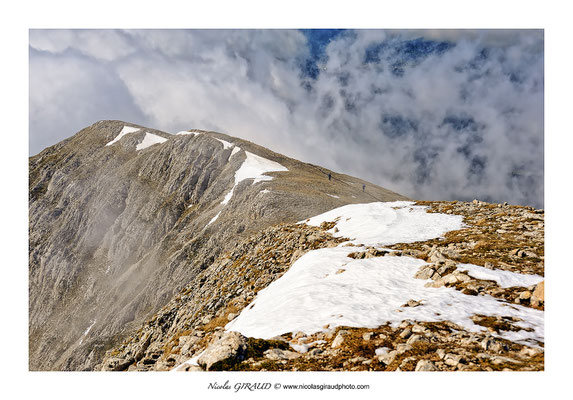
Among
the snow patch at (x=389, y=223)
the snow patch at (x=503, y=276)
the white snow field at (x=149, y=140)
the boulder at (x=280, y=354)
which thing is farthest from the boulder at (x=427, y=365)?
the white snow field at (x=149, y=140)

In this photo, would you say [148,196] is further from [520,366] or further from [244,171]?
[520,366]

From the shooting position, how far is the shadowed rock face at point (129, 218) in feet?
157

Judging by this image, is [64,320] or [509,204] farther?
[64,320]

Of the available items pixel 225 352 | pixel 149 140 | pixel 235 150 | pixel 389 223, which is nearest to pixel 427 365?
pixel 225 352

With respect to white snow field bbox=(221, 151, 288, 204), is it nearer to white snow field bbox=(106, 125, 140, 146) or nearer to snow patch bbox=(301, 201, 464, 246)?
snow patch bbox=(301, 201, 464, 246)

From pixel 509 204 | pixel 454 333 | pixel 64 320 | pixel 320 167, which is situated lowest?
pixel 64 320

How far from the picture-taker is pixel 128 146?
11419cm

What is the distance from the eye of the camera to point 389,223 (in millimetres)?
25875

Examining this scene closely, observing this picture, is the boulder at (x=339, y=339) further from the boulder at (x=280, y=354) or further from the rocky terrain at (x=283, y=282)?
the boulder at (x=280, y=354)

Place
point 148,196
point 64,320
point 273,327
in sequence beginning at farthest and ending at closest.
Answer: point 148,196
point 64,320
point 273,327

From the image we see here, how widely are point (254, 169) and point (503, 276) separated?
57.6m

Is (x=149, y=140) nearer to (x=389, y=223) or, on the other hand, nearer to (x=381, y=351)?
(x=389, y=223)
